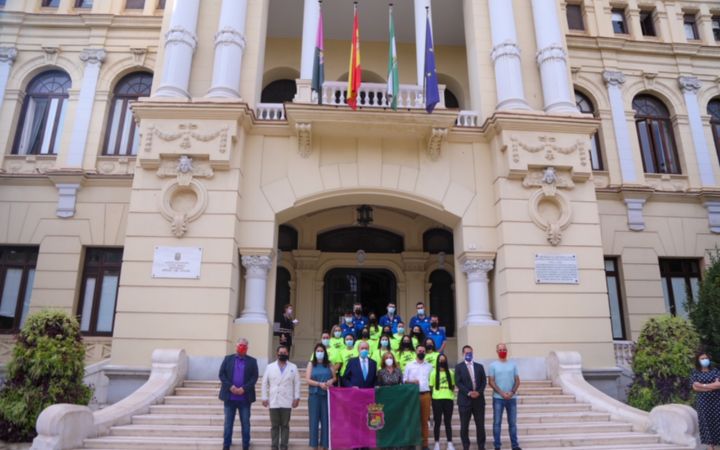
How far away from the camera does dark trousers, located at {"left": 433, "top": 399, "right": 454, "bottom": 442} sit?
9180 millimetres

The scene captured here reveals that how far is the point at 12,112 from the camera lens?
19281 millimetres

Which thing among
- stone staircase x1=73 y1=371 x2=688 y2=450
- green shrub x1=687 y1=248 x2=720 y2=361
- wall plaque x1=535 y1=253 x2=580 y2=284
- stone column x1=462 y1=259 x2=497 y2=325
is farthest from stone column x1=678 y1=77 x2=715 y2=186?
stone staircase x1=73 y1=371 x2=688 y2=450

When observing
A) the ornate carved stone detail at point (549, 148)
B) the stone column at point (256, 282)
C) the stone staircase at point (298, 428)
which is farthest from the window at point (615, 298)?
the stone column at point (256, 282)

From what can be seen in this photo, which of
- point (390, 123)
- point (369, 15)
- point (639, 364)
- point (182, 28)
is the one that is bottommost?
point (639, 364)

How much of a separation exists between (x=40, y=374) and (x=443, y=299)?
12893 millimetres

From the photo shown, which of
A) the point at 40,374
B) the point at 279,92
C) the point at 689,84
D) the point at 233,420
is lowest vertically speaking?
the point at 233,420

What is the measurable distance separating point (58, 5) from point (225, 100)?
11.9 meters

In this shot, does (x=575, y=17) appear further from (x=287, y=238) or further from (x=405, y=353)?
(x=405, y=353)

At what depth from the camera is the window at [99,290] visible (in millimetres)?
17531

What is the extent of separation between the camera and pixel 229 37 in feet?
48.8

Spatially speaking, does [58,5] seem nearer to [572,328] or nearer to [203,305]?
[203,305]

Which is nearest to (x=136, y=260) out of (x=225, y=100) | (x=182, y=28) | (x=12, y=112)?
(x=225, y=100)

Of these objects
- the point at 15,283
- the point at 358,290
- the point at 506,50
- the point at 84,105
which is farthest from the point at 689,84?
the point at 15,283

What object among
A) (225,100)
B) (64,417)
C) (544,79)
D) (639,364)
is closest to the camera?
(64,417)
